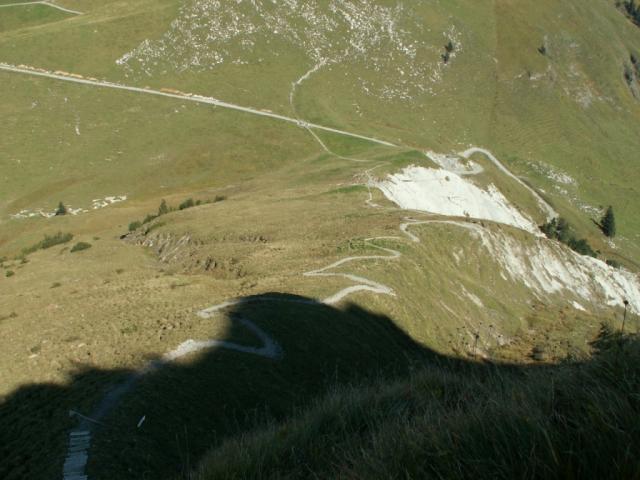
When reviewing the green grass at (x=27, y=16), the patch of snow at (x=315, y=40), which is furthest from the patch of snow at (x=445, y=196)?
the green grass at (x=27, y=16)

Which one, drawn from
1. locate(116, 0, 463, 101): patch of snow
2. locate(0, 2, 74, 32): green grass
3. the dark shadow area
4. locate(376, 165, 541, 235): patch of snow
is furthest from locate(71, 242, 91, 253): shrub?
locate(0, 2, 74, 32): green grass

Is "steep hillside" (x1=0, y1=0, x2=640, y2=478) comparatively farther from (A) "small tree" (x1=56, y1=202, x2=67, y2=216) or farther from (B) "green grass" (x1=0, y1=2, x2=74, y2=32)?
(A) "small tree" (x1=56, y1=202, x2=67, y2=216)

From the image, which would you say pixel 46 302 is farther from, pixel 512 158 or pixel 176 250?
pixel 512 158

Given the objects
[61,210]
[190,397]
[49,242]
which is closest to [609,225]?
[61,210]

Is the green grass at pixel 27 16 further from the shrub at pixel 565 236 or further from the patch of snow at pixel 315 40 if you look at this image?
the shrub at pixel 565 236

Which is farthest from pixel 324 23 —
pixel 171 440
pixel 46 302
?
pixel 171 440
